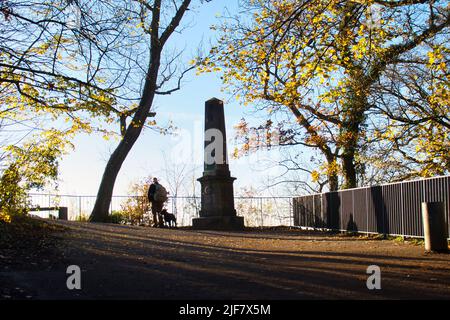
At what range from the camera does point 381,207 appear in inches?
714

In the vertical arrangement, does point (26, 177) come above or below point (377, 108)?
below

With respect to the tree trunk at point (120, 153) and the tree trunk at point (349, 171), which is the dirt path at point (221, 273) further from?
the tree trunk at point (349, 171)

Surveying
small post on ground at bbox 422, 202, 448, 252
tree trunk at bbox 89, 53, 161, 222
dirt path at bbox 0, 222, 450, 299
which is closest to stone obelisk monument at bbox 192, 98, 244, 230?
tree trunk at bbox 89, 53, 161, 222

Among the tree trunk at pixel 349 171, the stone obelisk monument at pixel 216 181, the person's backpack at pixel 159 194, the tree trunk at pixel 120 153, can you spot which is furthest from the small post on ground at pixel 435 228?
the tree trunk at pixel 120 153

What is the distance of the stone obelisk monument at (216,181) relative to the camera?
23719 mm

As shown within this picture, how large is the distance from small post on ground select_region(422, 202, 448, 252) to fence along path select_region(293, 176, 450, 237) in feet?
5.07

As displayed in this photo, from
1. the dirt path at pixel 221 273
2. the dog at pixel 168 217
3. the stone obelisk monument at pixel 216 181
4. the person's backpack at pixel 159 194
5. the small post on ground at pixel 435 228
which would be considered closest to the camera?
the dirt path at pixel 221 273

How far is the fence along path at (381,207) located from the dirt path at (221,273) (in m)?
3.18

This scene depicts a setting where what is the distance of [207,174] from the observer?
952 inches

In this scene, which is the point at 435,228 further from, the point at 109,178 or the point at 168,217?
the point at 109,178

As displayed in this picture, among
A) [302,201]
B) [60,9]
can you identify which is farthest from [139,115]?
[60,9]

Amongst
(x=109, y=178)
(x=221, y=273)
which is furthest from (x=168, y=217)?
(x=221, y=273)
